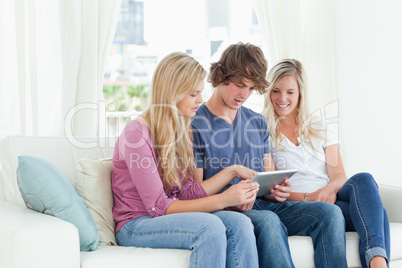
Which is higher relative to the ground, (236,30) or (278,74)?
(236,30)

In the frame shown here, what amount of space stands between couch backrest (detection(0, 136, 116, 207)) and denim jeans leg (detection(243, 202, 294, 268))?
856 mm

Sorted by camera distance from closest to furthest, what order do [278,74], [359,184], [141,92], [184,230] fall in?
[184,230] < [359,184] < [278,74] < [141,92]

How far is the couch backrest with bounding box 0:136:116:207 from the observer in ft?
7.18

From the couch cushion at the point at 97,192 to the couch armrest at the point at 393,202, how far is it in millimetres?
1373

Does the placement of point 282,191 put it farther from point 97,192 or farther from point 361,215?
point 97,192

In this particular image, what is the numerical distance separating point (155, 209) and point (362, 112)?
7.56 feet

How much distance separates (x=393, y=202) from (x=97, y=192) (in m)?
1.45

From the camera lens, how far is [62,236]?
161 centimetres

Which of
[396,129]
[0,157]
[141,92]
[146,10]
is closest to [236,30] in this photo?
[146,10]

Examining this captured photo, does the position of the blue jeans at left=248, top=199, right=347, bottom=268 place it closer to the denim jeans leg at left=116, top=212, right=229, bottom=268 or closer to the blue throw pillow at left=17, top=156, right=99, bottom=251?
the denim jeans leg at left=116, top=212, right=229, bottom=268

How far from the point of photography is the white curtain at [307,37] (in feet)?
12.4

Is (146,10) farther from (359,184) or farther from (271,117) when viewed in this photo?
(359,184)

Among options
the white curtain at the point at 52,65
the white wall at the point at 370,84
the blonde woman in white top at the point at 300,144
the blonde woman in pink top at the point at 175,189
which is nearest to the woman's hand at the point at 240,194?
the blonde woman in pink top at the point at 175,189

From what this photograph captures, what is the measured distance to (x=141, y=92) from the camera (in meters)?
11.0
